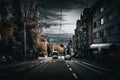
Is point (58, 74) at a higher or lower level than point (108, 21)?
lower

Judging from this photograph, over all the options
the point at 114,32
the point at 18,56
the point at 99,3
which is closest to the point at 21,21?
the point at 18,56

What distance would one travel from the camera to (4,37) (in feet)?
136

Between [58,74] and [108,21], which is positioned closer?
[58,74]

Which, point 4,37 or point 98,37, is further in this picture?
point 98,37

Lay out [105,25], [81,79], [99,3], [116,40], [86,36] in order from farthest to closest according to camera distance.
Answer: [86,36] → [99,3] → [105,25] → [116,40] → [81,79]

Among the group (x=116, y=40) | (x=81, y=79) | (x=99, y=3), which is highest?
(x=99, y=3)

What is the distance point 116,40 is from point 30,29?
1156 inches

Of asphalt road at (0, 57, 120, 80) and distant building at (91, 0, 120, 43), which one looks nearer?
asphalt road at (0, 57, 120, 80)

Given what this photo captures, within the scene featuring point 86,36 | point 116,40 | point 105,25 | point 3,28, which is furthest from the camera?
point 86,36

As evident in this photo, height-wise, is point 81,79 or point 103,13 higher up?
→ point 103,13

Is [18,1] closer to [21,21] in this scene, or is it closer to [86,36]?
[21,21]

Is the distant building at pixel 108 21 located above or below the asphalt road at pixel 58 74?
above

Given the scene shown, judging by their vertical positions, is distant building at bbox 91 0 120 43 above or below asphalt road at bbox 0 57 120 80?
above

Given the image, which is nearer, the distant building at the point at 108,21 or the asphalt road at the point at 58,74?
the asphalt road at the point at 58,74
